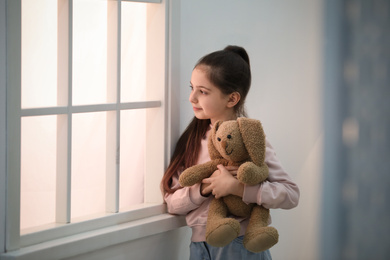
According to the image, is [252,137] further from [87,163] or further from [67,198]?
[87,163]

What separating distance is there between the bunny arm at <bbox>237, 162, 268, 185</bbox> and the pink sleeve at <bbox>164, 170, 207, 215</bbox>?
23cm

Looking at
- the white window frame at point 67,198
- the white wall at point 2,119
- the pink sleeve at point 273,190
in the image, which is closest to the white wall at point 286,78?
the white window frame at point 67,198

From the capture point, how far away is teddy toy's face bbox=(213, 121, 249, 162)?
167 cm

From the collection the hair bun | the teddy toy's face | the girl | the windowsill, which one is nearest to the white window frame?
the windowsill

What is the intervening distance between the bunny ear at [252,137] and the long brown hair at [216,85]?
21cm

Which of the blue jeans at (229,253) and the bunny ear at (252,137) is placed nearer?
the bunny ear at (252,137)

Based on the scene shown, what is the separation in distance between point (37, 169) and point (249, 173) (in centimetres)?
108

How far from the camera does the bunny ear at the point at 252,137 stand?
65.7 inches

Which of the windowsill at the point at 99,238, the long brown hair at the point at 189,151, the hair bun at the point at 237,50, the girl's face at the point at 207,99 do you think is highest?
the hair bun at the point at 237,50

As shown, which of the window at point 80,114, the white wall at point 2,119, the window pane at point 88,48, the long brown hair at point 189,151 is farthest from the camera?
the window pane at point 88,48

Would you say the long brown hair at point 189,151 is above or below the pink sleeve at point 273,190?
above

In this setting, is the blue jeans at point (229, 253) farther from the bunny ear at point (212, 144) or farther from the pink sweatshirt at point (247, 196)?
the bunny ear at point (212, 144)

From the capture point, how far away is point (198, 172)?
178cm

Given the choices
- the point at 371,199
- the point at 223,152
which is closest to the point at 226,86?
the point at 223,152
